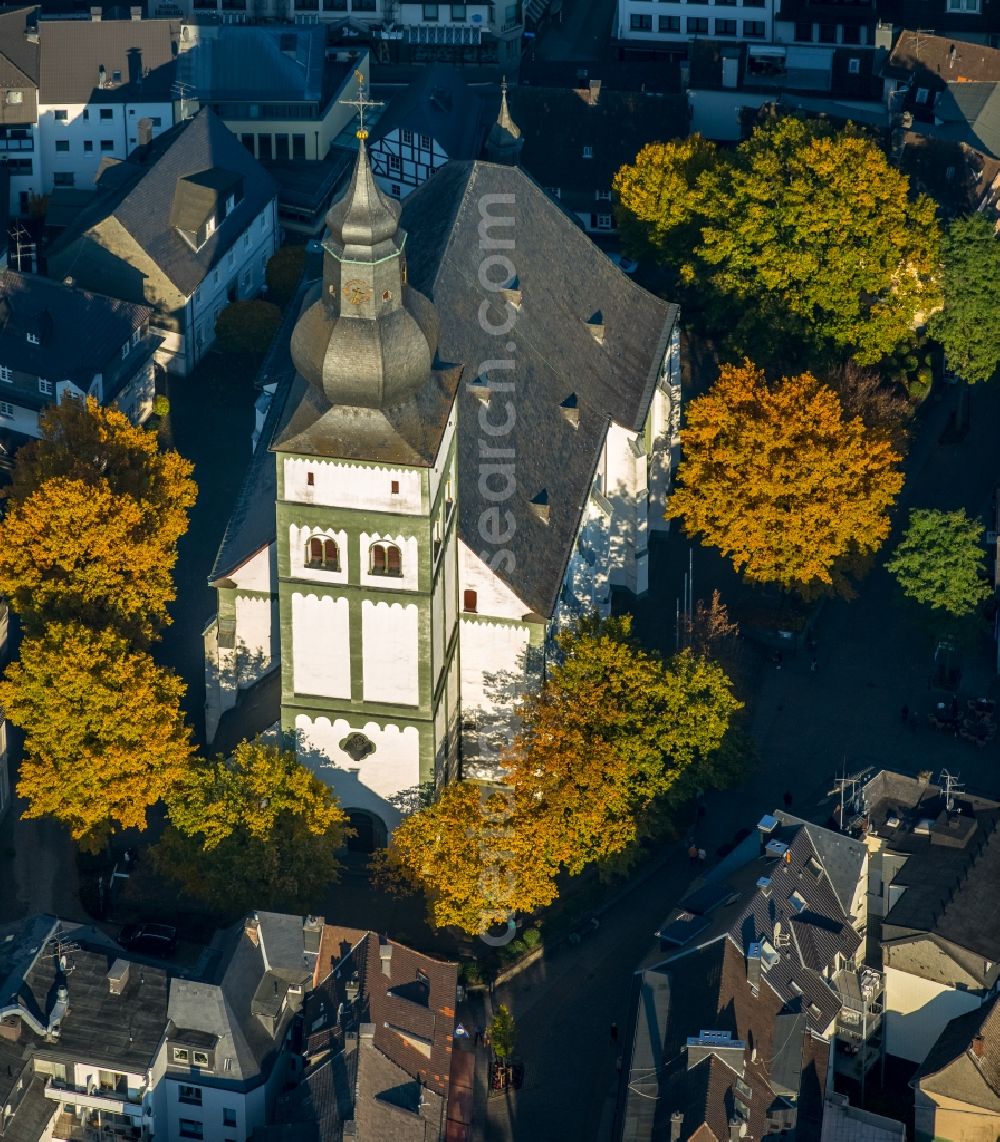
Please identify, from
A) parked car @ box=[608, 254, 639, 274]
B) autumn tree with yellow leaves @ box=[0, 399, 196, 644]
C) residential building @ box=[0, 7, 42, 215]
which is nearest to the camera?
autumn tree with yellow leaves @ box=[0, 399, 196, 644]

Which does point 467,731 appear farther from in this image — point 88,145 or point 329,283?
point 88,145

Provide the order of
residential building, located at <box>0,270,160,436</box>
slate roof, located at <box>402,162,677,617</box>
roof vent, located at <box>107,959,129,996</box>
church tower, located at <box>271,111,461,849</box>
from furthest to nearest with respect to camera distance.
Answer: residential building, located at <box>0,270,160,436</box> → slate roof, located at <box>402,162,677,617</box> → roof vent, located at <box>107,959,129,996</box> → church tower, located at <box>271,111,461,849</box>

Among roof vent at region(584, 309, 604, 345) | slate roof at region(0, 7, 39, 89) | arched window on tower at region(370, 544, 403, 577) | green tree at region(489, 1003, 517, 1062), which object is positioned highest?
slate roof at region(0, 7, 39, 89)

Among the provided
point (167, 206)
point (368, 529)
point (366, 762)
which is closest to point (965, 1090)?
point (366, 762)

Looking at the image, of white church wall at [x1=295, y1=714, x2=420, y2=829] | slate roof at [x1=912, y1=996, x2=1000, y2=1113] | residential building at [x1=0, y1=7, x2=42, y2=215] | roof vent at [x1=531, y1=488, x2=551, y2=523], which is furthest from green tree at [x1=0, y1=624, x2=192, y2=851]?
residential building at [x1=0, y1=7, x2=42, y2=215]

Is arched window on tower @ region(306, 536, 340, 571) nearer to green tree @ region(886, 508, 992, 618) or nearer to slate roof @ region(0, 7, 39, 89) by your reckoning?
green tree @ region(886, 508, 992, 618)

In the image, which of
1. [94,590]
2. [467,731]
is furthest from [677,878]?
[94,590]

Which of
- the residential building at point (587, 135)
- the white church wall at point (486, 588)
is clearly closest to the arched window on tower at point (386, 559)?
the white church wall at point (486, 588)

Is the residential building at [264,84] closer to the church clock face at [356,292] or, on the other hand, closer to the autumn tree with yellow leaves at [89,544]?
the autumn tree with yellow leaves at [89,544]

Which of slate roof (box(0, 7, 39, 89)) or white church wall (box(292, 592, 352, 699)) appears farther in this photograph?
slate roof (box(0, 7, 39, 89))
